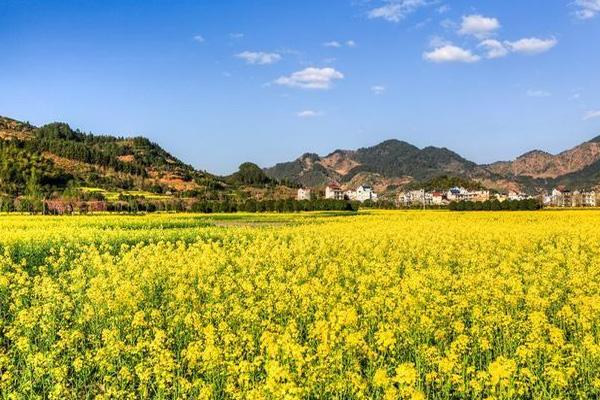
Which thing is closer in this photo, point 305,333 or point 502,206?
point 305,333

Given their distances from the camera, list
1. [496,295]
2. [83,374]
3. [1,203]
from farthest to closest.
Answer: [1,203] < [496,295] < [83,374]

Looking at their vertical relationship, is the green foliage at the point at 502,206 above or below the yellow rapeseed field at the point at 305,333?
above

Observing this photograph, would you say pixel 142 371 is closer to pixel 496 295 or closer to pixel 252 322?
pixel 252 322

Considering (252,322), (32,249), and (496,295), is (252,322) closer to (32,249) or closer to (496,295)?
(496,295)

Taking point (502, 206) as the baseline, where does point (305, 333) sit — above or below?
below

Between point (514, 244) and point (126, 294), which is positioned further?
point (514, 244)

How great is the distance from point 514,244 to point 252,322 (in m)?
20.1

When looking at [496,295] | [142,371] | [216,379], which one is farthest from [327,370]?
[496,295]

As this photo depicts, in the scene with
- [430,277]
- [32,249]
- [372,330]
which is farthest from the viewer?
[32,249]

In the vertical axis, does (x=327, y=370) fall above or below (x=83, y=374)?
above

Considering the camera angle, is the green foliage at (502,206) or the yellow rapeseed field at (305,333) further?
the green foliage at (502,206)

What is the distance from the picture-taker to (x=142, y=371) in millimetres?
8328

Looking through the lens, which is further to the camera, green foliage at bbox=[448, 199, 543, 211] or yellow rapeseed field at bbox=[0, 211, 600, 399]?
green foliage at bbox=[448, 199, 543, 211]

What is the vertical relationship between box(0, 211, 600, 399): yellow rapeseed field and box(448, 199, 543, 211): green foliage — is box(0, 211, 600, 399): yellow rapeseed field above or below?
below
